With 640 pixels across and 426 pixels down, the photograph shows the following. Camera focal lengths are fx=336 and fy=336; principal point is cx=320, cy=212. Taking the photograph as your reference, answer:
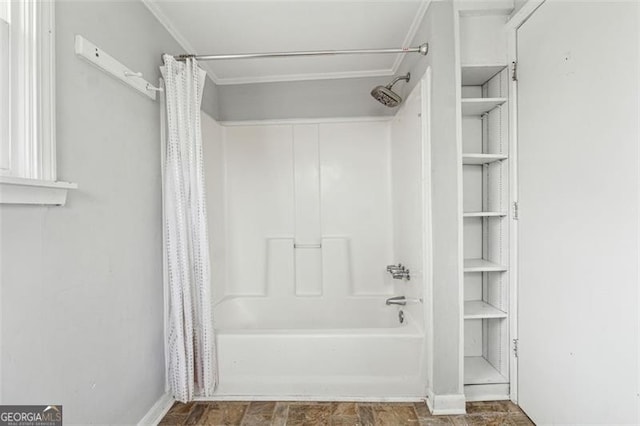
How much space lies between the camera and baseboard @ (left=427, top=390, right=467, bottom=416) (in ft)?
6.28

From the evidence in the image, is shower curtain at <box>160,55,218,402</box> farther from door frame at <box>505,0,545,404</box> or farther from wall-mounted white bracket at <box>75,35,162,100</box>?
door frame at <box>505,0,545,404</box>

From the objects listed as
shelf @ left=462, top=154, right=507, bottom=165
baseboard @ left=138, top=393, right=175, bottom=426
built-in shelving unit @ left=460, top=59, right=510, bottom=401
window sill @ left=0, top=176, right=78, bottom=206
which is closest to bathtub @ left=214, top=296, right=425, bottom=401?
baseboard @ left=138, top=393, right=175, bottom=426

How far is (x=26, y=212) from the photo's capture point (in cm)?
109

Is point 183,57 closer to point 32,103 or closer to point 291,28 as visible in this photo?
point 291,28

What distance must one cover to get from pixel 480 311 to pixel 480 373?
405 mm

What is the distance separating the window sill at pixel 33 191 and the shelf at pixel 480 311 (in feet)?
6.78

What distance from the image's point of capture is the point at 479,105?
2074mm

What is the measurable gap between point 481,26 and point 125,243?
2297 millimetres

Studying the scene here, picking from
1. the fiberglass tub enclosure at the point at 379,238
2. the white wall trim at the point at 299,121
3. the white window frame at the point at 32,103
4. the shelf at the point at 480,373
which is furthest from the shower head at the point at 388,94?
the shelf at the point at 480,373

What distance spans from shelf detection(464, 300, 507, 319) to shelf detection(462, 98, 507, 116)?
4.17 feet

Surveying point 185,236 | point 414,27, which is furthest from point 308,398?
point 414,27

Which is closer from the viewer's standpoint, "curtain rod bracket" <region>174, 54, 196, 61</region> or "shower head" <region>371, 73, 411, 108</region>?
"curtain rod bracket" <region>174, 54, 196, 61</region>

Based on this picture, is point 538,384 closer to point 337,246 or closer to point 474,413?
point 474,413

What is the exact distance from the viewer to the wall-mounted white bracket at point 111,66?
1.33 m
